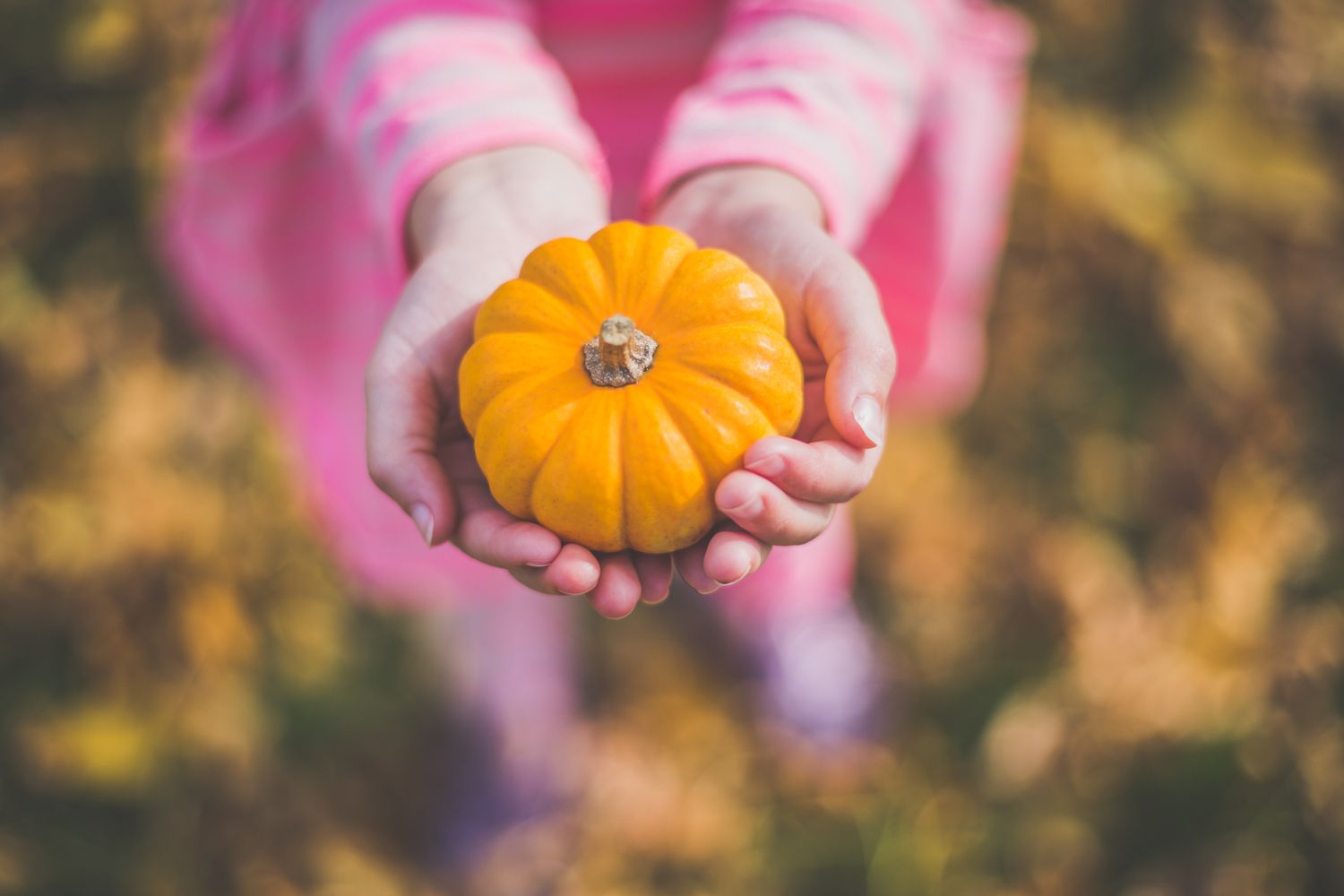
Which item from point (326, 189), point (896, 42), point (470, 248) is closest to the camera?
point (470, 248)

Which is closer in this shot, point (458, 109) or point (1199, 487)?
point (458, 109)

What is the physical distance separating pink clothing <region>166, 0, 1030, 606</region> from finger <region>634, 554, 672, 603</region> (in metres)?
0.54

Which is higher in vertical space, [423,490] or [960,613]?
[960,613]

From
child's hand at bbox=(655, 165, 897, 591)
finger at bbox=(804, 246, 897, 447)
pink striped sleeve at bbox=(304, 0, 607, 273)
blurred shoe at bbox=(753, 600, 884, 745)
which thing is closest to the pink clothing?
pink striped sleeve at bbox=(304, 0, 607, 273)

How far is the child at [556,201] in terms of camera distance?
1023mm

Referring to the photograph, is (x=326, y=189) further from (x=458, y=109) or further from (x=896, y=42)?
(x=896, y=42)

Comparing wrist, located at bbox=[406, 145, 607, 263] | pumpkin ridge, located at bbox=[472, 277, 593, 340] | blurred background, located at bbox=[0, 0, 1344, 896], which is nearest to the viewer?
pumpkin ridge, located at bbox=[472, 277, 593, 340]

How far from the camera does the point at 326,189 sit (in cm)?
155

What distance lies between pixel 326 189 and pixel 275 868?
160 centimetres

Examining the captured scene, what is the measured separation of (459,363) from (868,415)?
0.50 m

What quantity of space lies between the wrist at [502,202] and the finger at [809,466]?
17.0 inches

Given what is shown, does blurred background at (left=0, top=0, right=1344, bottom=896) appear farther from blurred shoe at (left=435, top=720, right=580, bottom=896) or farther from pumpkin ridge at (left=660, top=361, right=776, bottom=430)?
pumpkin ridge at (left=660, top=361, right=776, bottom=430)

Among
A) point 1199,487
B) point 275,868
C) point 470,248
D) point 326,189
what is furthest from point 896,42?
point 275,868

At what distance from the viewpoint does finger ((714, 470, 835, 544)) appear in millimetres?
934
